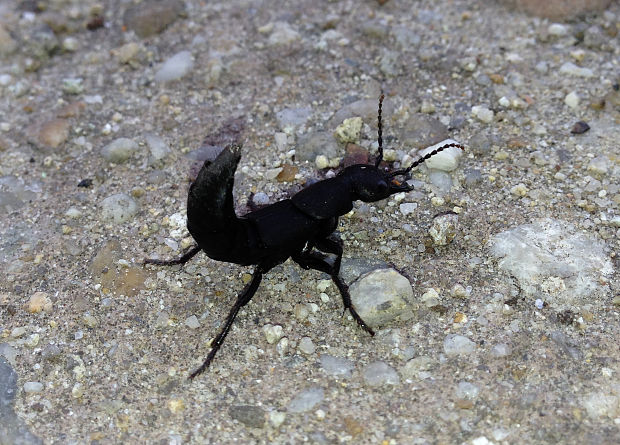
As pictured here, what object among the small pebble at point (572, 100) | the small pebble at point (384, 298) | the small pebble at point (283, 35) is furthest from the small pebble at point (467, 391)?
the small pebble at point (283, 35)

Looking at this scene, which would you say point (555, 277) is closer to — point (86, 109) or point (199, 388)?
point (199, 388)

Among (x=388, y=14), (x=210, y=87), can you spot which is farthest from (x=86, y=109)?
(x=388, y=14)

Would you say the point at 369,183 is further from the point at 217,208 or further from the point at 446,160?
the point at 217,208

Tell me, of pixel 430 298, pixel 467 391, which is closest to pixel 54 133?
pixel 430 298

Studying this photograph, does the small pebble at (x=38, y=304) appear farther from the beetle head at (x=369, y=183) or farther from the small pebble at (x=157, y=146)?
the beetle head at (x=369, y=183)

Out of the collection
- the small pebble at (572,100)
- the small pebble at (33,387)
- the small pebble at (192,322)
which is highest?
the small pebble at (572,100)

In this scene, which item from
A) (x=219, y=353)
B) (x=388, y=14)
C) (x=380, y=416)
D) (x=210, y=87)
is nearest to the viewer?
(x=380, y=416)

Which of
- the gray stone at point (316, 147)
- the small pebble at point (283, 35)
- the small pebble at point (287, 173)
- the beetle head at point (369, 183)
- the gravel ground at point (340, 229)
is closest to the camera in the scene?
the gravel ground at point (340, 229)

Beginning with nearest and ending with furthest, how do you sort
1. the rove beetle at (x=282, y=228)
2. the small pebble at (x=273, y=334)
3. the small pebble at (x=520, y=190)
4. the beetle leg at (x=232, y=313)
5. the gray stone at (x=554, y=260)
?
the rove beetle at (x=282, y=228), the beetle leg at (x=232, y=313), the small pebble at (x=273, y=334), the gray stone at (x=554, y=260), the small pebble at (x=520, y=190)

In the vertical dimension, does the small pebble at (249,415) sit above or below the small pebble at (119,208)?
below
